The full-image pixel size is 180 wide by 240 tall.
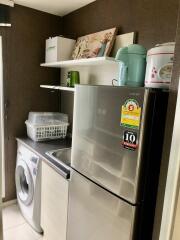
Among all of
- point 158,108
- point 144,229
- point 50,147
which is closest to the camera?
point 158,108

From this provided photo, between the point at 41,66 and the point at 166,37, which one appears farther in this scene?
the point at 41,66

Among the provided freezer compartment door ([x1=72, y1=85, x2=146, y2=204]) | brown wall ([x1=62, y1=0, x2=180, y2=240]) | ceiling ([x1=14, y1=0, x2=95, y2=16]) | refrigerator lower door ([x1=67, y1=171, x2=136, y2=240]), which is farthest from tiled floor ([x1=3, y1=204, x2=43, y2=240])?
ceiling ([x1=14, y1=0, x2=95, y2=16])

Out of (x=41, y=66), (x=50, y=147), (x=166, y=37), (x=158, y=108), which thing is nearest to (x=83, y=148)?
(x=158, y=108)

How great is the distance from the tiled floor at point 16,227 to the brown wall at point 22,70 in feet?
0.83

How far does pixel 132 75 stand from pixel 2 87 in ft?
5.93

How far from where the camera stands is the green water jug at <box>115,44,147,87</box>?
138 cm

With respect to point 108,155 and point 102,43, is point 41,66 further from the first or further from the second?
point 108,155

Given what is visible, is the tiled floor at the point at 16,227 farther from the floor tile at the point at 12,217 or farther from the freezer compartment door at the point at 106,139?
the freezer compartment door at the point at 106,139

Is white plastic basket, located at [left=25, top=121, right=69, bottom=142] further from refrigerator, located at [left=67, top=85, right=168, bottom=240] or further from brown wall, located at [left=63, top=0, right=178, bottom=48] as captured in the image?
brown wall, located at [left=63, top=0, right=178, bottom=48]

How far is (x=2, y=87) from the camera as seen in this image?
2.54 metres

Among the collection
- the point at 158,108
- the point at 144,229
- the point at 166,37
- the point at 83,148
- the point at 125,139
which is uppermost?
the point at 166,37

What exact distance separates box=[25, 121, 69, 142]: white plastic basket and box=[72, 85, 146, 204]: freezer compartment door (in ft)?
3.55

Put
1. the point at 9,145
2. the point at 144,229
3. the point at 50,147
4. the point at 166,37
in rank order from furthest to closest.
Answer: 1. the point at 9,145
2. the point at 50,147
3. the point at 166,37
4. the point at 144,229

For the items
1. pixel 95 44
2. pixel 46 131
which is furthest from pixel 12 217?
pixel 95 44
